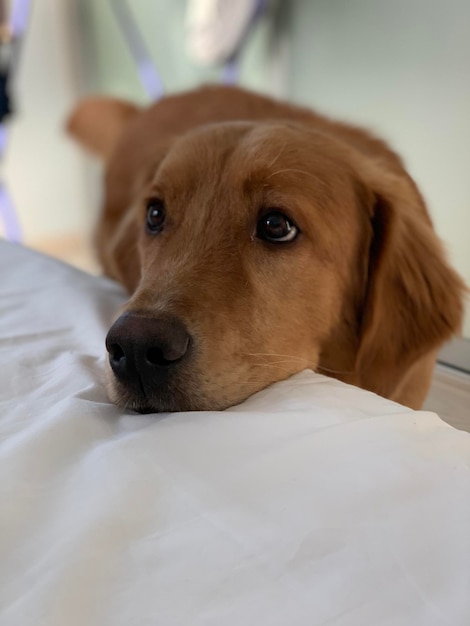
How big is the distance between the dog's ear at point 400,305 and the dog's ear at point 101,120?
6.43 feet

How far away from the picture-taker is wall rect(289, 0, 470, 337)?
2012 millimetres

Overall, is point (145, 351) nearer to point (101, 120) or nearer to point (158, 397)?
point (158, 397)

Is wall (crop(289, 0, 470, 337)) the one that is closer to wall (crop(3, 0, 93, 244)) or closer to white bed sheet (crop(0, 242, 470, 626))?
white bed sheet (crop(0, 242, 470, 626))

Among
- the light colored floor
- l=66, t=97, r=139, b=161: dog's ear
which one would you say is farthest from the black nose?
l=66, t=97, r=139, b=161: dog's ear

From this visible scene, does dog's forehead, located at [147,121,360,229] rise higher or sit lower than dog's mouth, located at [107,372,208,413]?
higher

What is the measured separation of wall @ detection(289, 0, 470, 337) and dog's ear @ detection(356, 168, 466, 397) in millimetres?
99

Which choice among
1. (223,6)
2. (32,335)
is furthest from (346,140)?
(223,6)

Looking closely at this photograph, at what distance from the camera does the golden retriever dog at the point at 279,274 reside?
1.11m

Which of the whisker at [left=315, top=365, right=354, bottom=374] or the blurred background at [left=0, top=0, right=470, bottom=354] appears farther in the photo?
the blurred background at [left=0, top=0, right=470, bottom=354]

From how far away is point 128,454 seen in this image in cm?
80

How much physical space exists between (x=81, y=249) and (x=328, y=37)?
2833 millimetres

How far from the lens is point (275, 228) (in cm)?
137

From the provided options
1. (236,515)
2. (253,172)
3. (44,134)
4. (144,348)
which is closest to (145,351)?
(144,348)

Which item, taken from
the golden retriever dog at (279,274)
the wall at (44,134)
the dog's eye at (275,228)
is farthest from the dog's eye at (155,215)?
the wall at (44,134)
